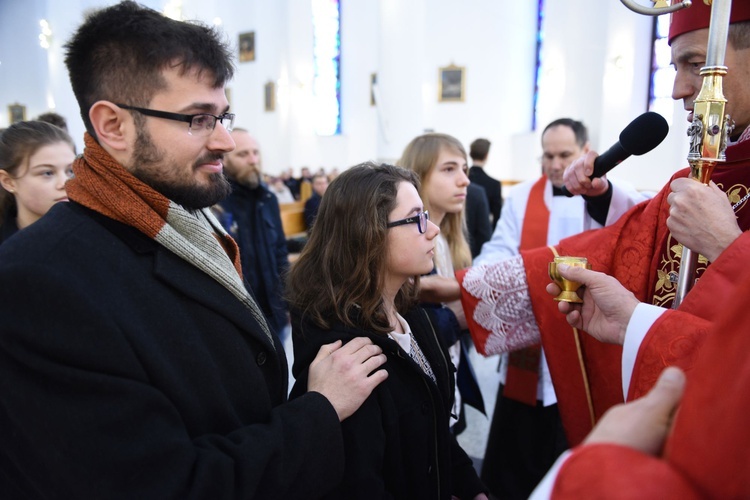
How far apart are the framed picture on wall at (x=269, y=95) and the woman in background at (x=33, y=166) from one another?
15787 millimetres

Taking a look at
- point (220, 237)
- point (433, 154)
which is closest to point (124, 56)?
point (220, 237)

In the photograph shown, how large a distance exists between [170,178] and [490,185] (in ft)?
16.1

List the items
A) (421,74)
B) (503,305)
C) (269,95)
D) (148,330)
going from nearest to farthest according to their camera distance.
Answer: (148,330) → (503,305) → (421,74) → (269,95)

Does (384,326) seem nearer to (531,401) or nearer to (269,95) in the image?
(531,401)

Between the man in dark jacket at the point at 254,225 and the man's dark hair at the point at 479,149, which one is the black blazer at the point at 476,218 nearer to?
the man's dark hair at the point at 479,149

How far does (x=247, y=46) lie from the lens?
17500mm

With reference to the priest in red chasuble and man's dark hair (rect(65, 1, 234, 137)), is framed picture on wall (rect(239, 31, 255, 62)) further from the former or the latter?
man's dark hair (rect(65, 1, 234, 137))

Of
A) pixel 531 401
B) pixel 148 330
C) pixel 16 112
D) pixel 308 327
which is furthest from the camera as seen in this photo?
pixel 16 112

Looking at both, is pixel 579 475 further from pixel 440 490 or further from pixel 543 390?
pixel 543 390

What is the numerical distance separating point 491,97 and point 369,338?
13661 millimetres

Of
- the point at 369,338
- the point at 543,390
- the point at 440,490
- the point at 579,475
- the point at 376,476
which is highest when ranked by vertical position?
the point at 579,475

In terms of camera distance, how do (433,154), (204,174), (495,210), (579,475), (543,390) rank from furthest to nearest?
(495,210), (433,154), (543,390), (204,174), (579,475)

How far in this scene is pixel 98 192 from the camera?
3.62ft

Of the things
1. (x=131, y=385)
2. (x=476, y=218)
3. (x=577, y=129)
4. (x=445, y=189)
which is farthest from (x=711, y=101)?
(x=476, y=218)
